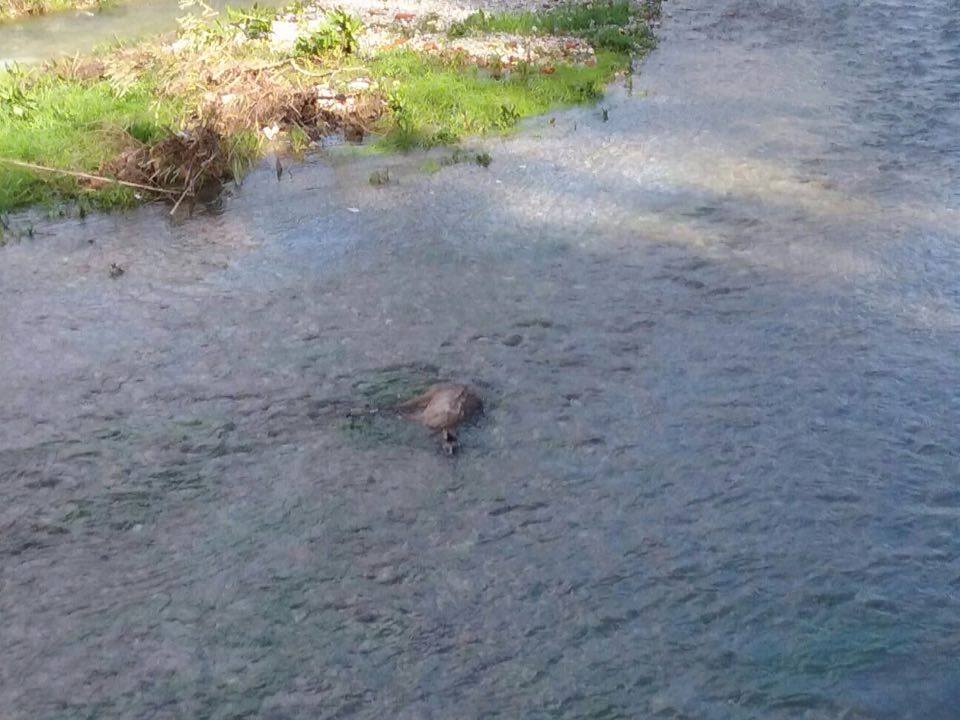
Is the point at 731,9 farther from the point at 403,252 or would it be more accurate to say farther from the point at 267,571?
the point at 267,571

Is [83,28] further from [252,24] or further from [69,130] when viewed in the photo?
[69,130]

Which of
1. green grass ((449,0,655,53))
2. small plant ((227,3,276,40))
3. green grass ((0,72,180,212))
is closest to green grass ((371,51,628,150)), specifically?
green grass ((449,0,655,53))

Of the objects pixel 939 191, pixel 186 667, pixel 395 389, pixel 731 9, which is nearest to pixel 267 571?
pixel 186 667

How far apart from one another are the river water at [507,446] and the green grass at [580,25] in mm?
2626

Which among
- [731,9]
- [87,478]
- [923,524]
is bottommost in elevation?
[923,524]

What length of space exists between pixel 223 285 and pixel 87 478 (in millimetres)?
1798

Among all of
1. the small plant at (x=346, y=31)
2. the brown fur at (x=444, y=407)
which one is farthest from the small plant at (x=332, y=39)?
the brown fur at (x=444, y=407)

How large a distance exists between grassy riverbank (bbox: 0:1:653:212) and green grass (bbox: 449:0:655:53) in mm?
21

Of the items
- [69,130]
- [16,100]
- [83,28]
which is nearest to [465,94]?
[69,130]

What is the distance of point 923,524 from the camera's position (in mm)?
4184

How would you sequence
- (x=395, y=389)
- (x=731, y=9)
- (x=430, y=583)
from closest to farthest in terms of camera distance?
(x=430, y=583)
(x=395, y=389)
(x=731, y=9)

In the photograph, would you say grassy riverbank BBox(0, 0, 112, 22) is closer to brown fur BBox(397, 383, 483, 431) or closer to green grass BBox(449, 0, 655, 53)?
green grass BBox(449, 0, 655, 53)

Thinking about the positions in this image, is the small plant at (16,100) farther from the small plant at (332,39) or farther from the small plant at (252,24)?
the small plant at (332,39)

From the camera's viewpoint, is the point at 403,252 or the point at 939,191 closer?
the point at 403,252
